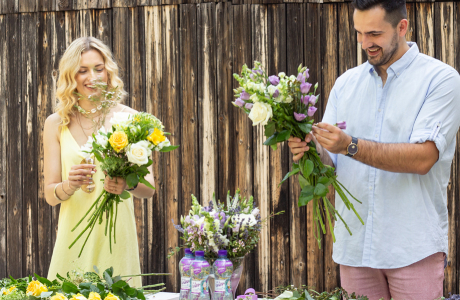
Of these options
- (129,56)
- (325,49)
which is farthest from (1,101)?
(325,49)

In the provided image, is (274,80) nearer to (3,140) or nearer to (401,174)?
(401,174)

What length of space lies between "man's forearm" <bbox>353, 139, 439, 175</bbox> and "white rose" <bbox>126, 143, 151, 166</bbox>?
90cm

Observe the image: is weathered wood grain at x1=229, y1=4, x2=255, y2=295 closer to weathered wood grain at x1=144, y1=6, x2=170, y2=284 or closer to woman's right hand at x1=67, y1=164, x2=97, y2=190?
weathered wood grain at x1=144, y1=6, x2=170, y2=284

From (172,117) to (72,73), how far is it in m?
1.27

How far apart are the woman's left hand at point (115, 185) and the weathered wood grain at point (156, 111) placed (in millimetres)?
1670

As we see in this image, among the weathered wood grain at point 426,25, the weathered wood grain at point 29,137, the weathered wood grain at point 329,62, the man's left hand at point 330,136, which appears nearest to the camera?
the man's left hand at point 330,136

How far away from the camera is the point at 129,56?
3705mm

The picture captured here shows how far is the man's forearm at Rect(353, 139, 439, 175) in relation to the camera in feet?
6.21

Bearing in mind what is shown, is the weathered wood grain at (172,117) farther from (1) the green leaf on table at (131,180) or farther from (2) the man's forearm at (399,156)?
(2) the man's forearm at (399,156)

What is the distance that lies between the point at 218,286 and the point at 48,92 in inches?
113

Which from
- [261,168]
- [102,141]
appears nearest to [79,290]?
[102,141]

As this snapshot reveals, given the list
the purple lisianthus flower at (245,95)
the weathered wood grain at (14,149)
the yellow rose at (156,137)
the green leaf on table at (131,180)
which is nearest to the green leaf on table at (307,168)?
the purple lisianthus flower at (245,95)

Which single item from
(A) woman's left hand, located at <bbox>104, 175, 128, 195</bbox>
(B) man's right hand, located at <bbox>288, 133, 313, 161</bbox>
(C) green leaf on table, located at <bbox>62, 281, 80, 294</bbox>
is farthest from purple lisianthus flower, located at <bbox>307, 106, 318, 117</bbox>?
(C) green leaf on table, located at <bbox>62, 281, 80, 294</bbox>

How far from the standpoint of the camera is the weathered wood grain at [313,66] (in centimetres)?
337
